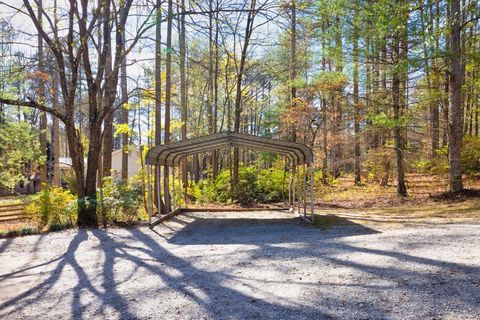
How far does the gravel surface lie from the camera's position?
331cm

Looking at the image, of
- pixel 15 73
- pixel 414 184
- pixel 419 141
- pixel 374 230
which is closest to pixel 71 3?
pixel 15 73

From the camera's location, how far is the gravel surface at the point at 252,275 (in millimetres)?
3307

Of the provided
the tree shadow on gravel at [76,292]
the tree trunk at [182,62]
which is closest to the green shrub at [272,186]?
the tree trunk at [182,62]

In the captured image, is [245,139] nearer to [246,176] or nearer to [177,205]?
[177,205]

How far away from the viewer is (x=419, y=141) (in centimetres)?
1313

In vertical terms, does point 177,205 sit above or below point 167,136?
below

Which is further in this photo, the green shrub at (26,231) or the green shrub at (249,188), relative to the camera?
the green shrub at (249,188)

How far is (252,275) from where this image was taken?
171 inches

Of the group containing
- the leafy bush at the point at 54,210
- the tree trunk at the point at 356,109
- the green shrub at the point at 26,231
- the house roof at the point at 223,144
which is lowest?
the green shrub at the point at 26,231

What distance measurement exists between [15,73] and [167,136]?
19.1 feet

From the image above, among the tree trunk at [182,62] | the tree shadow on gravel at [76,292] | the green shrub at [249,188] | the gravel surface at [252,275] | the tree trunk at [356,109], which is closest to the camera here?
the gravel surface at [252,275]

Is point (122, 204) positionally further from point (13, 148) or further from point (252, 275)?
point (13, 148)

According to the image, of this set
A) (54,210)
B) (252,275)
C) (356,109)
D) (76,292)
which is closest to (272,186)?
(356,109)

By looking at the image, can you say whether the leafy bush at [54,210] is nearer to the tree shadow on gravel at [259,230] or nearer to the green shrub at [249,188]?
the tree shadow on gravel at [259,230]
